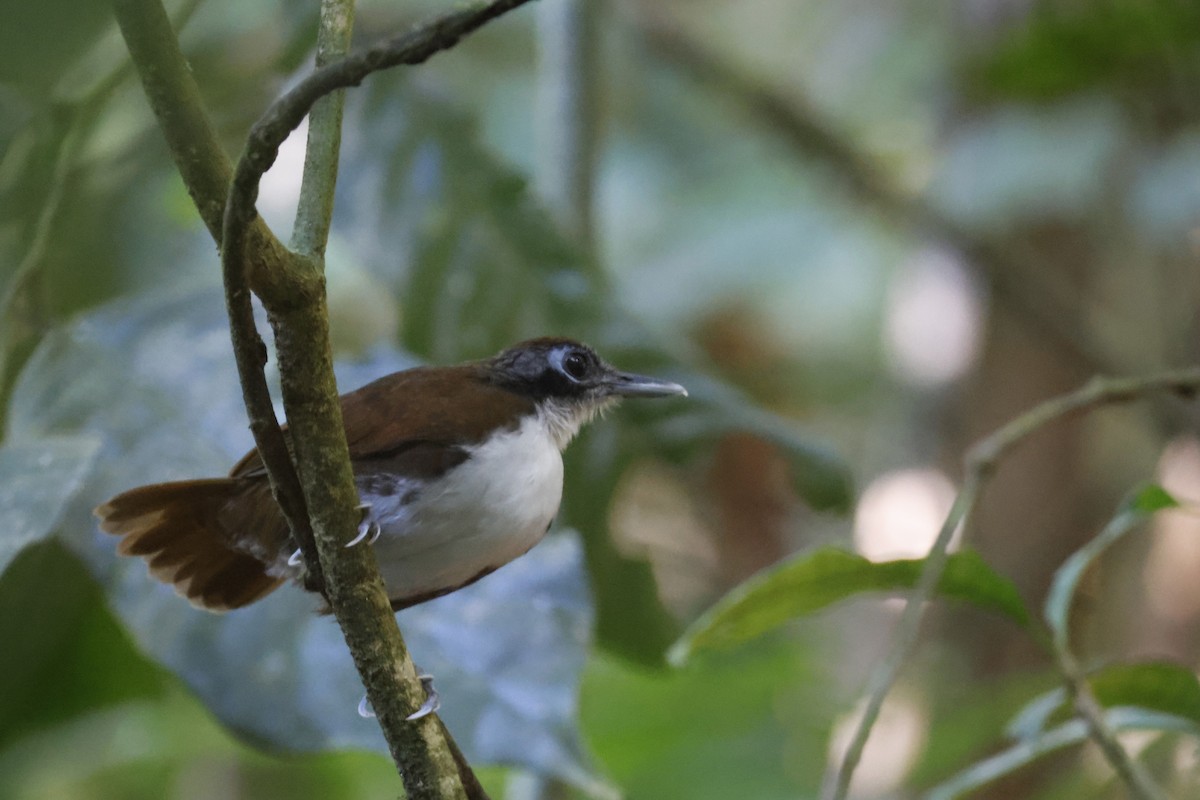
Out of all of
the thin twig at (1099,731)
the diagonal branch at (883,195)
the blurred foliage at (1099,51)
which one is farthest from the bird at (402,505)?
the blurred foliage at (1099,51)

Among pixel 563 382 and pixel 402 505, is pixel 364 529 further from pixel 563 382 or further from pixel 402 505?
pixel 563 382

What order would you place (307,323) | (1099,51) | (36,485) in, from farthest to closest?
(1099,51), (36,485), (307,323)

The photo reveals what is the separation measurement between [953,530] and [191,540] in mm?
886

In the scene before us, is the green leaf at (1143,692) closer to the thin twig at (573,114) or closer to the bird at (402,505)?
the bird at (402,505)

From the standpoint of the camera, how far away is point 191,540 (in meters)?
1.51

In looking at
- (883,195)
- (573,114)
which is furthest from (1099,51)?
(573,114)

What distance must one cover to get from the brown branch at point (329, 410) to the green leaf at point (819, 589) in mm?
462

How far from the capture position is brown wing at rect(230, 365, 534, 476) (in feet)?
4.70

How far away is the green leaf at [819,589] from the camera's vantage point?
1.60 metres

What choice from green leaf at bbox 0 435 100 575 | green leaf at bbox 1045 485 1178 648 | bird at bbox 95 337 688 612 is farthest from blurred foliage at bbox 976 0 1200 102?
green leaf at bbox 0 435 100 575

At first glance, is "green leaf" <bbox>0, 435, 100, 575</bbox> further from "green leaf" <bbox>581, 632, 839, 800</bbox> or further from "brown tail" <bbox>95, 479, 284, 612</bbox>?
"green leaf" <bbox>581, 632, 839, 800</bbox>

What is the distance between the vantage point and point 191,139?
850 millimetres

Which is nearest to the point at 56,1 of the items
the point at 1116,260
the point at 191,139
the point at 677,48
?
the point at 191,139

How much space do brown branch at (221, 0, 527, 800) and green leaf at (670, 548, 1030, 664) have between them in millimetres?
462
